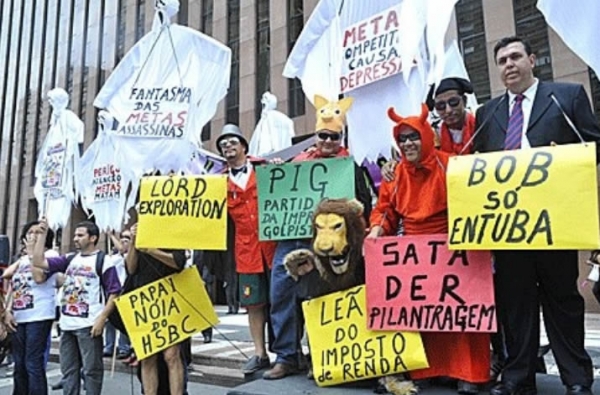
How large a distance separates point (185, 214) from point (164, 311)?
2.48 feet

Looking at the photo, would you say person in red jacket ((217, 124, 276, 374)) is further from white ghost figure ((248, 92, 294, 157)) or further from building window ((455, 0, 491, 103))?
building window ((455, 0, 491, 103))

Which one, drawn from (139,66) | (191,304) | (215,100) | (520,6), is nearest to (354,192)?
(191,304)

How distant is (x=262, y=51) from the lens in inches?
704

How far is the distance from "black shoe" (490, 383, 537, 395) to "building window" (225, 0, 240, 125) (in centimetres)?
1576

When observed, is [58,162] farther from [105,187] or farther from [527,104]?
[527,104]

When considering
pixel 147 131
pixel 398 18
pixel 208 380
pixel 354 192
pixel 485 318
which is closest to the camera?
pixel 485 318

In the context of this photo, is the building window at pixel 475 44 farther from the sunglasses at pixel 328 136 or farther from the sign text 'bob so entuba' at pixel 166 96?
the sunglasses at pixel 328 136

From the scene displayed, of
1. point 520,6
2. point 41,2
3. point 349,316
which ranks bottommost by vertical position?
point 349,316

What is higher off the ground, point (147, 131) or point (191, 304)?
point (147, 131)

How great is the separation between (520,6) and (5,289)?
482 inches

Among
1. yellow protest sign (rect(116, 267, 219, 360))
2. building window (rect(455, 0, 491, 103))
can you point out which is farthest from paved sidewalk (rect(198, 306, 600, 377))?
building window (rect(455, 0, 491, 103))

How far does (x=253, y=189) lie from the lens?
13.6 ft

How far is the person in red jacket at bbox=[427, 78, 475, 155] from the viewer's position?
3.23m

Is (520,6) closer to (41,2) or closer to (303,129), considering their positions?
(303,129)
